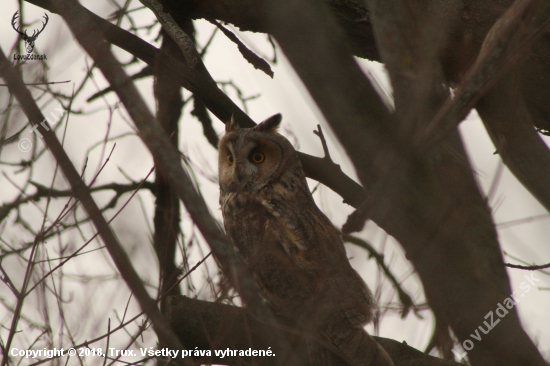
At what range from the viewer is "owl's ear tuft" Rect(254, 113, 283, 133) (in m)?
4.08

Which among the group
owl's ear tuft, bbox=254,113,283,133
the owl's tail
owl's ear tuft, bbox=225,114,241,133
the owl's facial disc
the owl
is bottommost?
the owl's tail

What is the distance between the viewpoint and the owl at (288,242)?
3.12m

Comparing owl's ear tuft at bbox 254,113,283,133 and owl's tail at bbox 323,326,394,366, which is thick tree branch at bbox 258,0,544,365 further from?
owl's ear tuft at bbox 254,113,283,133

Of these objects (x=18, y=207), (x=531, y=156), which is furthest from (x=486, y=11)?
(x=18, y=207)

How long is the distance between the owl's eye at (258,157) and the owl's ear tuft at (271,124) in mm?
192

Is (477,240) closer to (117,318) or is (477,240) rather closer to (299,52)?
(299,52)

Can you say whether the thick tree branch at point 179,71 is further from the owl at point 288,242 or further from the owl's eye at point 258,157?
the owl's eye at point 258,157

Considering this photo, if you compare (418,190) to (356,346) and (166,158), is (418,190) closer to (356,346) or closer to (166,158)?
(166,158)

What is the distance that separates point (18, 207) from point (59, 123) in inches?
32.7

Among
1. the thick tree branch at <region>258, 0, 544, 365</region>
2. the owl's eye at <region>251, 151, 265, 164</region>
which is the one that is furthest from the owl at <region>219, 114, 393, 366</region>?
the thick tree branch at <region>258, 0, 544, 365</region>

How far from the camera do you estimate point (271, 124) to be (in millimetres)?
4188

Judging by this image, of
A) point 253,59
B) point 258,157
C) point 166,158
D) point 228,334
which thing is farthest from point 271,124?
point 166,158

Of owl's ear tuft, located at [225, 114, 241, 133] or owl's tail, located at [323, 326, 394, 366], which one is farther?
owl's ear tuft, located at [225, 114, 241, 133]

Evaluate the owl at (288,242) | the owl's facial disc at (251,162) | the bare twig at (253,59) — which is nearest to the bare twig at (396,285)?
the owl at (288,242)
